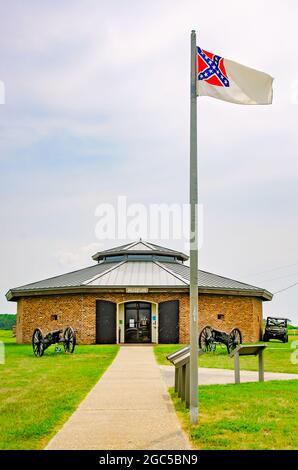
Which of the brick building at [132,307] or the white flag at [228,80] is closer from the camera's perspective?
the white flag at [228,80]

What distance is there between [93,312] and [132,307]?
2.17 meters

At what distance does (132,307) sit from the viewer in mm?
32344

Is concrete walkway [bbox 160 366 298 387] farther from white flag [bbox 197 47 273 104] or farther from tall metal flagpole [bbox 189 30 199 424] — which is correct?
white flag [bbox 197 47 273 104]

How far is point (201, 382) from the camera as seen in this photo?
1341 cm

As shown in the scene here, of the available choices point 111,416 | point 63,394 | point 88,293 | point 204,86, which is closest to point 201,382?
point 63,394

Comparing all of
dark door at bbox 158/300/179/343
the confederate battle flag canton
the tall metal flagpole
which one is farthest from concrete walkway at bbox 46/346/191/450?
dark door at bbox 158/300/179/343

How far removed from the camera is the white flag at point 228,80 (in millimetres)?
9289

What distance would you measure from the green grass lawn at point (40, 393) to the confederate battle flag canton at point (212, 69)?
5.58m

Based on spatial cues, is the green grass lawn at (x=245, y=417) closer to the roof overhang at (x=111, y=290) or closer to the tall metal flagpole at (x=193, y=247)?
the tall metal flagpole at (x=193, y=247)

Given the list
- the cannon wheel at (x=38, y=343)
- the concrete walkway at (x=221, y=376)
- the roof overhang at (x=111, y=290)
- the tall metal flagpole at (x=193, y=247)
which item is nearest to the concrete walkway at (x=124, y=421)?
the tall metal flagpole at (x=193, y=247)

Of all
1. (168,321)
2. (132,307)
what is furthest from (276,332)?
(132,307)

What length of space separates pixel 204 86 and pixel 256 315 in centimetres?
2745
